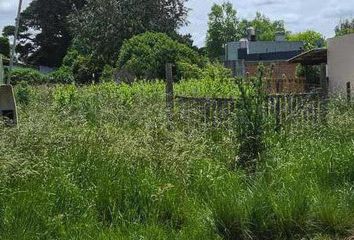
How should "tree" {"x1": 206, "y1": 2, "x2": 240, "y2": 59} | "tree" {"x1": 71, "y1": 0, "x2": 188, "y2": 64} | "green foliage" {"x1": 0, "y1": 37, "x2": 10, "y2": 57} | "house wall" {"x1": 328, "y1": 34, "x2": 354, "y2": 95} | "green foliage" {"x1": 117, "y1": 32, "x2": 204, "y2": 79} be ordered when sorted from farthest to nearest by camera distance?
"tree" {"x1": 206, "y1": 2, "x2": 240, "y2": 59}, "green foliage" {"x1": 0, "y1": 37, "x2": 10, "y2": 57}, "tree" {"x1": 71, "y1": 0, "x2": 188, "y2": 64}, "green foliage" {"x1": 117, "y1": 32, "x2": 204, "y2": 79}, "house wall" {"x1": 328, "y1": 34, "x2": 354, "y2": 95}

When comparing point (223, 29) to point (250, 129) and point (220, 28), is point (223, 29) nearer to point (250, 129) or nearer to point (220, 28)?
point (220, 28)

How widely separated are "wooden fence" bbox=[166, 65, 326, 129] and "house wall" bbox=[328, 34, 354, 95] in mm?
11460

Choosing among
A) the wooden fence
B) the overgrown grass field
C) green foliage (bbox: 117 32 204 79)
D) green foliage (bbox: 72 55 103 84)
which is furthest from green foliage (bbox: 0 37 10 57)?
the overgrown grass field

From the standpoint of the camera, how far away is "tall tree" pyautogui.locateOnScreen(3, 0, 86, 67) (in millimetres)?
75188

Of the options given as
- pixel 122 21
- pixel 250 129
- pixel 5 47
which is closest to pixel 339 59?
pixel 250 129

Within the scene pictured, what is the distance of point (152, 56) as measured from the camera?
81.4ft

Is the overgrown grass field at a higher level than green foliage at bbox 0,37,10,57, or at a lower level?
lower

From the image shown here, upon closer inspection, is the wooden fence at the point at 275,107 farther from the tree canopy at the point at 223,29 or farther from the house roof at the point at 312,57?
the tree canopy at the point at 223,29

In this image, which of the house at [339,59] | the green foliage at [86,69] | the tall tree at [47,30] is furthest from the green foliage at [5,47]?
the house at [339,59]

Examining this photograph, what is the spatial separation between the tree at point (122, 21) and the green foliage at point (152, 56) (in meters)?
12.7

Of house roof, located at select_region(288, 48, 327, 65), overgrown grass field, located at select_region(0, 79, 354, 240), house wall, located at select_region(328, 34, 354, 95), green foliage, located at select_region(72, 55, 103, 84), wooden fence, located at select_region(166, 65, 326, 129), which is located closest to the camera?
overgrown grass field, located at select_region(0, 79, 354, 240)

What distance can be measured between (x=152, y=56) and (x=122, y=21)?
54.1ft

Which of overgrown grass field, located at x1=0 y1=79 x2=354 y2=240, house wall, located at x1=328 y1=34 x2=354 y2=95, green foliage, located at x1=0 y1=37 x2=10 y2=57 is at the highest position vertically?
green foliage, located at x1=0 y1=37 x2=10 y2=57

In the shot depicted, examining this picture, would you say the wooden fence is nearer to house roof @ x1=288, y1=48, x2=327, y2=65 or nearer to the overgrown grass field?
the overgrown grass field
